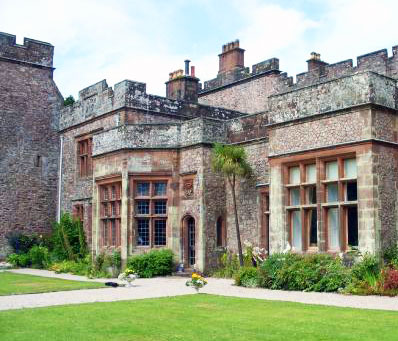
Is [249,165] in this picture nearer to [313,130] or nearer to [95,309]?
[313,130]

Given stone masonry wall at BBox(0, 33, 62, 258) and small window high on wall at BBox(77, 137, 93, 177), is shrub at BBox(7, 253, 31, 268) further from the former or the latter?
small window high on wall at BBox(77, 137, 93, 177)

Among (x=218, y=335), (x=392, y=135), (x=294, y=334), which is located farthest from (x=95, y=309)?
(x=392, y=135)

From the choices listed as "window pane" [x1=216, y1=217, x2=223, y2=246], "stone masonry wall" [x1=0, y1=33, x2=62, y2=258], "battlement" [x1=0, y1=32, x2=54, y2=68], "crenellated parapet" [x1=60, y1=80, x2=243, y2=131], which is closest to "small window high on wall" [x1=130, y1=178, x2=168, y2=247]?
"window pane" [x1=216, y1=217, x2=223, y2=246]

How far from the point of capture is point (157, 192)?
61.5ft

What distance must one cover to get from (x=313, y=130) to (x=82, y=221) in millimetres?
12975

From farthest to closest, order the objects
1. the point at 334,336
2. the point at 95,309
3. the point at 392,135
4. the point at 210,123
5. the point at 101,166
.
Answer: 1. the point at 101,166
2. the point at 210,123
3. the point at 392,135
4. the point at 95,309
5. the point at 334,336

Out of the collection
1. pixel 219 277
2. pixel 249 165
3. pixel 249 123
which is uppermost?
pixel 249 123

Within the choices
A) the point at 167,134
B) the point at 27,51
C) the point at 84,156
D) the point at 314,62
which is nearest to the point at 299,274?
the point at 167,134

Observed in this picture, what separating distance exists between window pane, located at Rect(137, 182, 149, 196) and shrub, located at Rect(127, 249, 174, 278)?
2.06 m

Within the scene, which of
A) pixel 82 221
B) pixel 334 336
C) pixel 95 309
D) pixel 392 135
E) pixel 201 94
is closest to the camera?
pixel 334 336

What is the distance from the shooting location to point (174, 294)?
12516 millimetres

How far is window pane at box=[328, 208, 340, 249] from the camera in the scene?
13.7 metres

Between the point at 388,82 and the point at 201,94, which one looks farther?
the point at 201,94

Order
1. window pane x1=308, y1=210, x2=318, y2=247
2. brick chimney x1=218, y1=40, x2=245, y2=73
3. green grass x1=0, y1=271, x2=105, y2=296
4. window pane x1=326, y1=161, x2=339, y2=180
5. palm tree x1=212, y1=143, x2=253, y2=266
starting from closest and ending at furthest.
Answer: green grass x1=0, y1=271, x2=105, y2=296 → window pane x1=326, y1=161, x2=339, y2=180 → window pane x1=308, y1=210, x2=318, y2=247 → palm tree x1=212, y1=143, x2=253, y2=266 → brick chimney x1=218, y1=40, x2=245, y2=73
